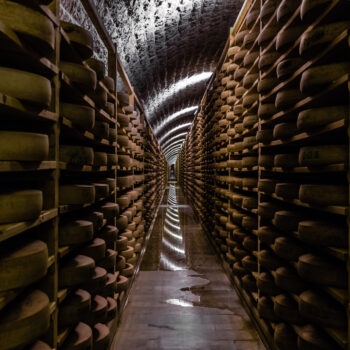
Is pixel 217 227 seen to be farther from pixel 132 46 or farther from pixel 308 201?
pixel 308 201

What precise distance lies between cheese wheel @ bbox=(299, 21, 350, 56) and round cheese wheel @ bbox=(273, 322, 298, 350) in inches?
72.0

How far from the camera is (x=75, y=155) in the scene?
195 centimetres

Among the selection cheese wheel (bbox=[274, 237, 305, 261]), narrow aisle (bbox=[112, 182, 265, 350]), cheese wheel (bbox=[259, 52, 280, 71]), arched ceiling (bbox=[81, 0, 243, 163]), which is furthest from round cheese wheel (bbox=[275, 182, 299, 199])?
arched ceiling (bbox=[81, 0, 243, 163])

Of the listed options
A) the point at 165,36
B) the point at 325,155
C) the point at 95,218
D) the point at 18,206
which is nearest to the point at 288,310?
the point at 325,155

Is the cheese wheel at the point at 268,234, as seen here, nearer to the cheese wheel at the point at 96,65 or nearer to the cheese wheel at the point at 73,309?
the cheese wheel at the point at 73,309

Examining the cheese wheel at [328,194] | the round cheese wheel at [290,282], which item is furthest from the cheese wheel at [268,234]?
the cheese wheel at [328,194]

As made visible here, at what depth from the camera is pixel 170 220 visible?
9.49 m

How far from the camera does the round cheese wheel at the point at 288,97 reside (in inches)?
87.0

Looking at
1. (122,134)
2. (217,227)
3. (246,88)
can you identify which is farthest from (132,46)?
(217,227)

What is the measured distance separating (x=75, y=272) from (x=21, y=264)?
605 mm

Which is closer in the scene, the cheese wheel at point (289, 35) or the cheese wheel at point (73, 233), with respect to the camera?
the cheese wheel at point (73, 233)

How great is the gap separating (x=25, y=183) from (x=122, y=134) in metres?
2.09

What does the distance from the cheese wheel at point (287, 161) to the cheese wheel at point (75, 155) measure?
1.34m

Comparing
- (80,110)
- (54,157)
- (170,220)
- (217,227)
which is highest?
(80,110)
